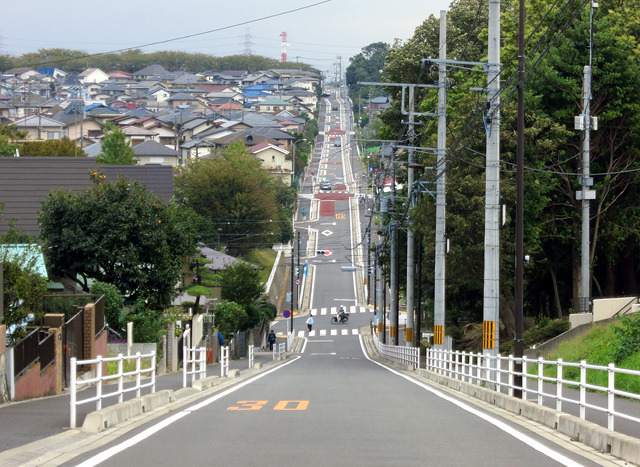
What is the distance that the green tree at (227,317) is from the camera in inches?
2120

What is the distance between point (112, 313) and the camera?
29.9 meters

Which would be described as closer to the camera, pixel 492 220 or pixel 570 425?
pixel 570 425

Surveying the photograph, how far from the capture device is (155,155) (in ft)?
396

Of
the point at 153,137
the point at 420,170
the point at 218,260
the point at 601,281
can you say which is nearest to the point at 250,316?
the point at 218,260

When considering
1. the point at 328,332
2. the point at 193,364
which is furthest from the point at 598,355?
the point at 328,332

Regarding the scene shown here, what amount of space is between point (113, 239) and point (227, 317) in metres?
22.8

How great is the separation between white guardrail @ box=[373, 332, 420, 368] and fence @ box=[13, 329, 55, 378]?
18445 mm

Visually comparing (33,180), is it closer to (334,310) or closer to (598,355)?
(598,355)

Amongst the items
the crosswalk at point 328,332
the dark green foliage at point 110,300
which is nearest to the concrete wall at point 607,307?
the dark green foliage at point 110,300

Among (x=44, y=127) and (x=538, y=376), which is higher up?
(x=44, y=127)

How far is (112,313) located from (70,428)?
1808 centimetres

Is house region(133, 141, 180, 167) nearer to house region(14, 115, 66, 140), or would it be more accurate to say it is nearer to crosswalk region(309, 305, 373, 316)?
house region(14, 115, 66, 140)

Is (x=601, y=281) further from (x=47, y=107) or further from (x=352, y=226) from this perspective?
(x=47, y=107)

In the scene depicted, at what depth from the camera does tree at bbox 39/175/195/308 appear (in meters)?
31.6
